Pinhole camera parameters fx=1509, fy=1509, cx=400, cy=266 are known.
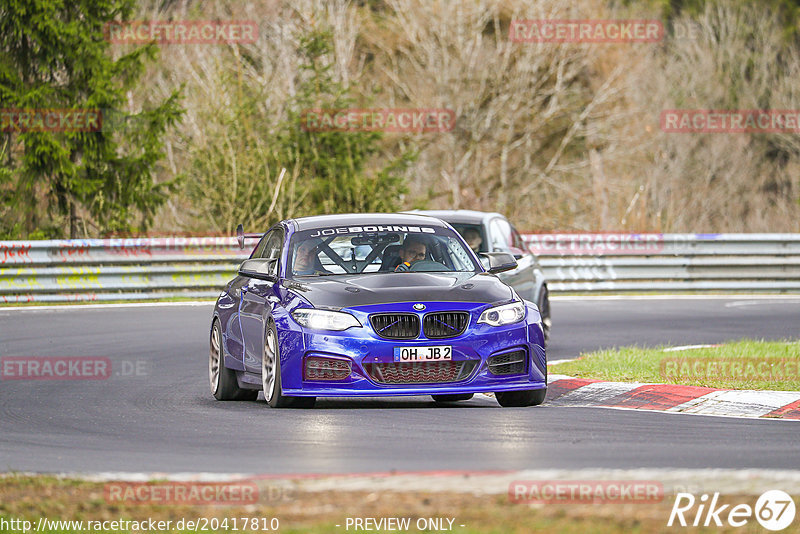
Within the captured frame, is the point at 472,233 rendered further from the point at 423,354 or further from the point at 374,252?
the point at 423,354

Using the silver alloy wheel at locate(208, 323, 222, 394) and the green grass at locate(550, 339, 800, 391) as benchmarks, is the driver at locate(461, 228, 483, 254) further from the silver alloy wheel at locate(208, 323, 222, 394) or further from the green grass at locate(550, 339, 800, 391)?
the silver alloy wheel at locate(208, 323, 222, 394)

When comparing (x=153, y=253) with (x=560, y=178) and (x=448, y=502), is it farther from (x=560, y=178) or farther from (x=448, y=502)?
(x=560, y=178)

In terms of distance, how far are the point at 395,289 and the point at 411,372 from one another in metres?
0.67

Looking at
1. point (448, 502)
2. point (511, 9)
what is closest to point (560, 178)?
point (511, 9)

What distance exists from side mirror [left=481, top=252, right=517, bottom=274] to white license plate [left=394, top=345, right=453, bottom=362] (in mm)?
1676

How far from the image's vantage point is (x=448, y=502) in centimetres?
678

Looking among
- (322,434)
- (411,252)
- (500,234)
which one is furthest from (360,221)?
(500,234)

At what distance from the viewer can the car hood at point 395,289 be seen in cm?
1095

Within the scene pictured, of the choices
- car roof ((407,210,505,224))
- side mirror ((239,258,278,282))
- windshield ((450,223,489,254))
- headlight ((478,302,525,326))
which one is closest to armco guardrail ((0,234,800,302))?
car roof ((407,210,505,224))

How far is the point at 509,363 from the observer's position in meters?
11.1

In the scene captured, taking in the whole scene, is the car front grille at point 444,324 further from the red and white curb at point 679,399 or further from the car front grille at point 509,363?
the red and white curb at point 679,399

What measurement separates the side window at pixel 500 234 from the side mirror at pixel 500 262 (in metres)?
3.98

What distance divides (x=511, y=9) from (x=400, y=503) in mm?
37911

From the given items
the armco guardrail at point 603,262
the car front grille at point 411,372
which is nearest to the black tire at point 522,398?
the car front grille at point 411,372
